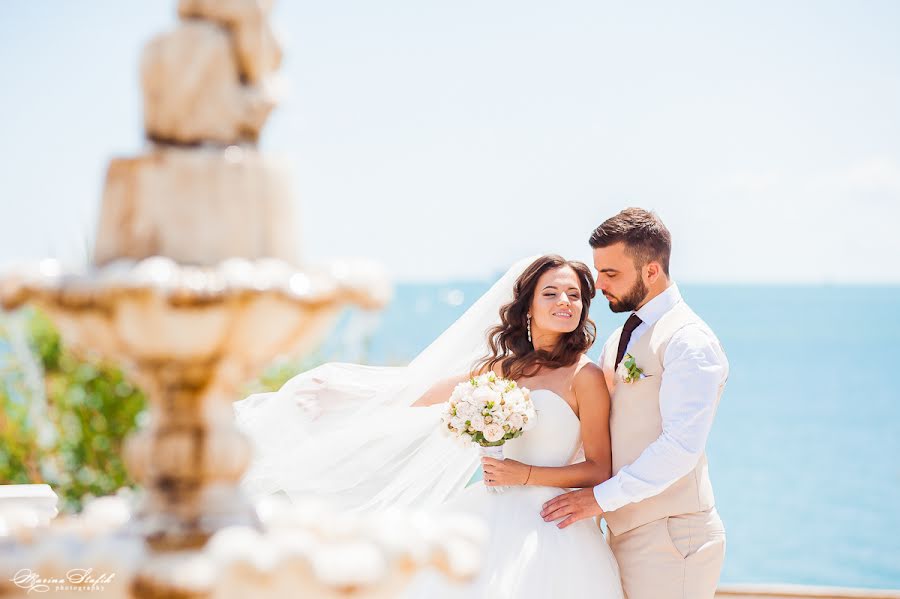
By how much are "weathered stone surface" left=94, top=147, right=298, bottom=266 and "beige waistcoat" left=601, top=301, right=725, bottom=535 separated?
263cm

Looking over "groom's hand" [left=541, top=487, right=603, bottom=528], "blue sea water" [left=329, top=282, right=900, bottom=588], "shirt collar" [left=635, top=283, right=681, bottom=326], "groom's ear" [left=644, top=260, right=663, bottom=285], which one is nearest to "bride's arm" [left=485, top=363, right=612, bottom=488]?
"groom's hand" [left=541, top=487, right=603, bottom=528]

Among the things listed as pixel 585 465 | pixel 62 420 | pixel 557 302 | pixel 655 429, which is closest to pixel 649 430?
pixel 655 429

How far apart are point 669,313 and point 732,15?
4490cm

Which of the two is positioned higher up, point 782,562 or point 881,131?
point 881,131

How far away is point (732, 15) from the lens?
150 feet

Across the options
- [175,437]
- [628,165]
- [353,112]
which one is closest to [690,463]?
[175,437]

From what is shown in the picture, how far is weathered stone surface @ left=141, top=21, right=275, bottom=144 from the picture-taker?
219cm

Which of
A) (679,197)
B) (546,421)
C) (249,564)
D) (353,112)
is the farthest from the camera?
(679,197)

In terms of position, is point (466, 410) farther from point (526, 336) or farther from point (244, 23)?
point (244, 23)

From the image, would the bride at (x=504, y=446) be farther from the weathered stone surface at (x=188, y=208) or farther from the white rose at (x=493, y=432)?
the weathered stone surface at (x=188, y=208)

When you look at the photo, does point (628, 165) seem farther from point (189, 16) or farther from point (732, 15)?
point (189, 16)

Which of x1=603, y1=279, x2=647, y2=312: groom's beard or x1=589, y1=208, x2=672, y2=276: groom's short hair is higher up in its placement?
x1=589, y1=208, x2=672, y2=276: groom's short hair

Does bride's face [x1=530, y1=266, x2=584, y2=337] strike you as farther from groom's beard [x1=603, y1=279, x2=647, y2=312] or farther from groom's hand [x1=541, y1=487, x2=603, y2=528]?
groom's hand [x1=541, y1=487, x2=603, y2=528]

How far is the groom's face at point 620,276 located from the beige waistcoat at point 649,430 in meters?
0.17
